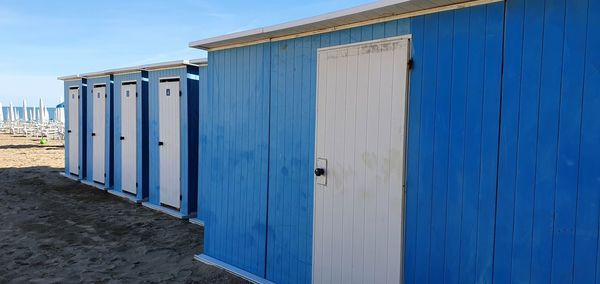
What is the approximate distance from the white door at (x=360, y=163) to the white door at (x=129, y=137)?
17.9ft

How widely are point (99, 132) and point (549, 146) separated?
879 cm

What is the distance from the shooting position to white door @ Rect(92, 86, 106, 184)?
9188 millimetres

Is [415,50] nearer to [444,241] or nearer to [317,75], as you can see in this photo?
[317,75]

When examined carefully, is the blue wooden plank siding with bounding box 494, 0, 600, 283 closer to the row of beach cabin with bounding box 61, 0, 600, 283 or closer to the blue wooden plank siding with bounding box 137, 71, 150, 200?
the row of beach cabin with bounding box 61, 0, 600, 283

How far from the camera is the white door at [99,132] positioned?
9188mm

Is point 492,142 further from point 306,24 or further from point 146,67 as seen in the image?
point 146,67

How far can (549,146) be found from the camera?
2.60 m

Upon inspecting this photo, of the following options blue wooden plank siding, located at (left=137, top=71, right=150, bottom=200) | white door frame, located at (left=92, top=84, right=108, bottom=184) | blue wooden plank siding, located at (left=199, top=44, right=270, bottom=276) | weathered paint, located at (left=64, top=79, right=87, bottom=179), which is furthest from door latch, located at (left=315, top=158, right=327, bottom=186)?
weathered paint, located at (left=64, top=79, right=87, bottom=179)

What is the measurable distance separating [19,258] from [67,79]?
6.28 m

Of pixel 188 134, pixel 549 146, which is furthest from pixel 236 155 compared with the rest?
pixel 549 146

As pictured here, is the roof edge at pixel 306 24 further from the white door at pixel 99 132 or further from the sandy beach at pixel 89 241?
the white door at pixel 99 132

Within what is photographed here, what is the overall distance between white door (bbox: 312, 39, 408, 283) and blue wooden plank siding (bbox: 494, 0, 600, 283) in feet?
2.40

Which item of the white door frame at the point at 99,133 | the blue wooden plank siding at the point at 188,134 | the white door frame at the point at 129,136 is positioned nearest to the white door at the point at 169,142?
the blue wooden plank siding at the point at 188,134

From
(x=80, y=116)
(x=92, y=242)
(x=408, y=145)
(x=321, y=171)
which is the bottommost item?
(x=92, y=242)
